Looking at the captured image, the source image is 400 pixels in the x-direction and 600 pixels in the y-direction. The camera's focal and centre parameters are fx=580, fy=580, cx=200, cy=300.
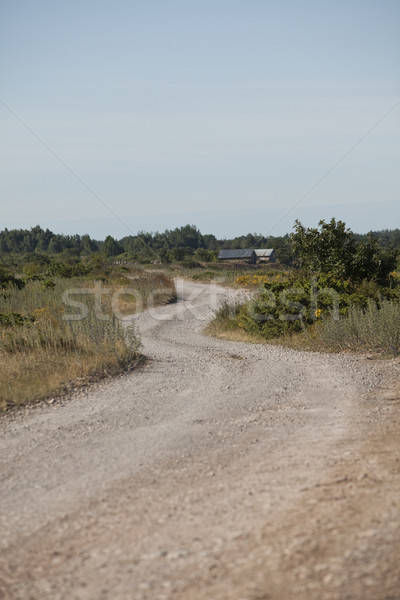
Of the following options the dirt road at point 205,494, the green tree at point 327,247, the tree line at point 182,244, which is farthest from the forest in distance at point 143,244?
the dirt road at point 205,494

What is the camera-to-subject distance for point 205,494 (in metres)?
4.90

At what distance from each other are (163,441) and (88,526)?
7.26 feet

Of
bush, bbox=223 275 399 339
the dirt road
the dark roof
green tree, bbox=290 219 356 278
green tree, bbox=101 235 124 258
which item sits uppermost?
green tree, bbox=101 235 124 258

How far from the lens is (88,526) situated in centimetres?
Result: 438

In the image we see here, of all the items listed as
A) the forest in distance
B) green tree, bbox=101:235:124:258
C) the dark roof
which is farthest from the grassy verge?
green tree, bbox=101:235:124:258

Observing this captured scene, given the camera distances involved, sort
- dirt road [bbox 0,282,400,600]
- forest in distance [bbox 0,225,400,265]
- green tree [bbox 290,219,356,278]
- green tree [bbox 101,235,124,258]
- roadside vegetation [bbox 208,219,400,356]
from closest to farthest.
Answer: dirt road [bbox 0,282,400,600] → roadside vegetation [bbox 208,219,400,356] → green tree [bbox 290,219,356,278] → forest in distance [bbox 0,225,400,265] → green tree [bbox 101,235,124,258]

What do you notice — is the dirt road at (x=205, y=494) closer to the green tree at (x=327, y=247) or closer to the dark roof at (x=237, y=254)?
the green tree at (x=327, y=247)

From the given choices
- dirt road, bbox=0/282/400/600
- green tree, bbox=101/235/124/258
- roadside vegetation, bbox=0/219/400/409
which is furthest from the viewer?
green tree, bbox=101/235/124/258

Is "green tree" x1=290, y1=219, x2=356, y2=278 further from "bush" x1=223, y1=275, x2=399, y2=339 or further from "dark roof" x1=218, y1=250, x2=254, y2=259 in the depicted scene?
"dark roof" x1=218, y1=250, x2=254, y2=259

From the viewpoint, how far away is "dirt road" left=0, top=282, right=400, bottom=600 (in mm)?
3596

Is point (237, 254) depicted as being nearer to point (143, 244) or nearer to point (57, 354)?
point (143, 244)

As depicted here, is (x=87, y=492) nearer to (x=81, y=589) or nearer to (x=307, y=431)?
(x=81, y=589)

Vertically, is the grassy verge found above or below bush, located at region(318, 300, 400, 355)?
above

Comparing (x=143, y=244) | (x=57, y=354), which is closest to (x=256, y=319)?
(x=57, y=354)
